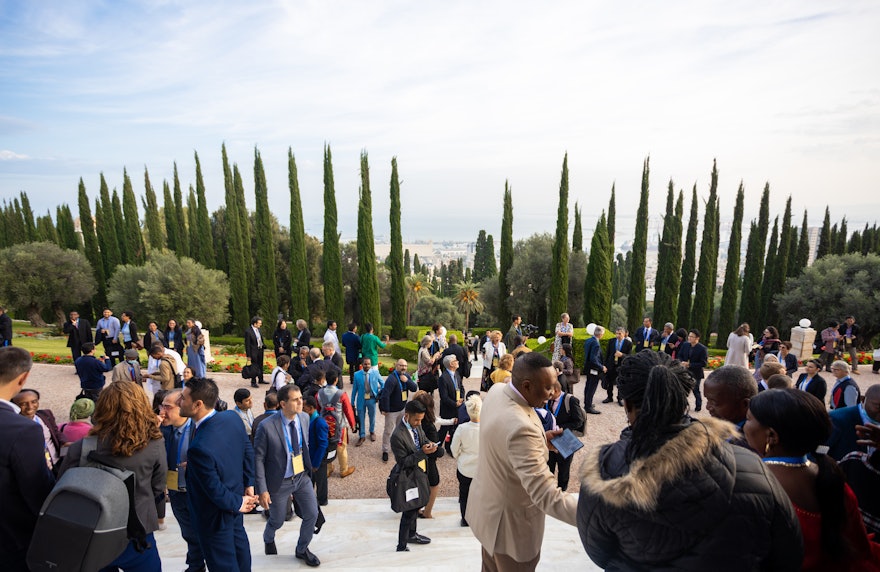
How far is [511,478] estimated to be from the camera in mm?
2527

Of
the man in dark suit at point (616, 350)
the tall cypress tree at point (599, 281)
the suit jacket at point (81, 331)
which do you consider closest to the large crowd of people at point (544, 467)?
the man in dark suit at point (616, 350)

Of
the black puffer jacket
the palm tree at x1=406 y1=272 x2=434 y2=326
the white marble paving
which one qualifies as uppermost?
the black puffer jacket

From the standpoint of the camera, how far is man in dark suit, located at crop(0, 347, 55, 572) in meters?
2.68

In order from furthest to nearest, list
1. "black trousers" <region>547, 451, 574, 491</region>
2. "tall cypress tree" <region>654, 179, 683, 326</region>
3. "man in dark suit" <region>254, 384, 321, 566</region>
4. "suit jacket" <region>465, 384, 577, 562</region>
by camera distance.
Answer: "tall cypress tree" <region>654, 179, 683, 326</region> → "black trousers" <region>547, 451, 574, 491</region> → "man in dark suit" <region>254, 384, 321, 566</region> → "suit jacket" <region>465, 384, 577, 562</region>

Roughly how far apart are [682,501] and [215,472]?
124 inches

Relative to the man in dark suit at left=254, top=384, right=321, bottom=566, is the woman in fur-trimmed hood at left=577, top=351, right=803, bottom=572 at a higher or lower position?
higher

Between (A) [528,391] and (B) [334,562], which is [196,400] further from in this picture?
(A) [528,391]

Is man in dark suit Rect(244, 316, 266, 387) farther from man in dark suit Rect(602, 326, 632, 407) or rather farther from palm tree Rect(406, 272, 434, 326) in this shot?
palm tree Rect(406, 272, 434, 326)

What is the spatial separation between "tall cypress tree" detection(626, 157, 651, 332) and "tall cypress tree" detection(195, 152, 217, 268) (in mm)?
27131

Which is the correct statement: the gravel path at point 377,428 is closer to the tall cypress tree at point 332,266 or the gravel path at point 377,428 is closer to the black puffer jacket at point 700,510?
the black puffer jacket at point 700,510

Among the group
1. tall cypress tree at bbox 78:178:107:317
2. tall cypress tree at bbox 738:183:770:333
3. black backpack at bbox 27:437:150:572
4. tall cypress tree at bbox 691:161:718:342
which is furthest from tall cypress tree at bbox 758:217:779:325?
tall cypress tree at bbox 78:178:107:317

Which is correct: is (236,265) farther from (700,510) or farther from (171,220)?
(700,510)

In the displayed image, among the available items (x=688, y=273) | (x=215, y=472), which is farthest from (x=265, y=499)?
(x=688, y=273)

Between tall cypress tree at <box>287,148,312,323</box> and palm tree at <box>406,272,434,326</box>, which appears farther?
palm tree at <box>406,272,434,326</box>
